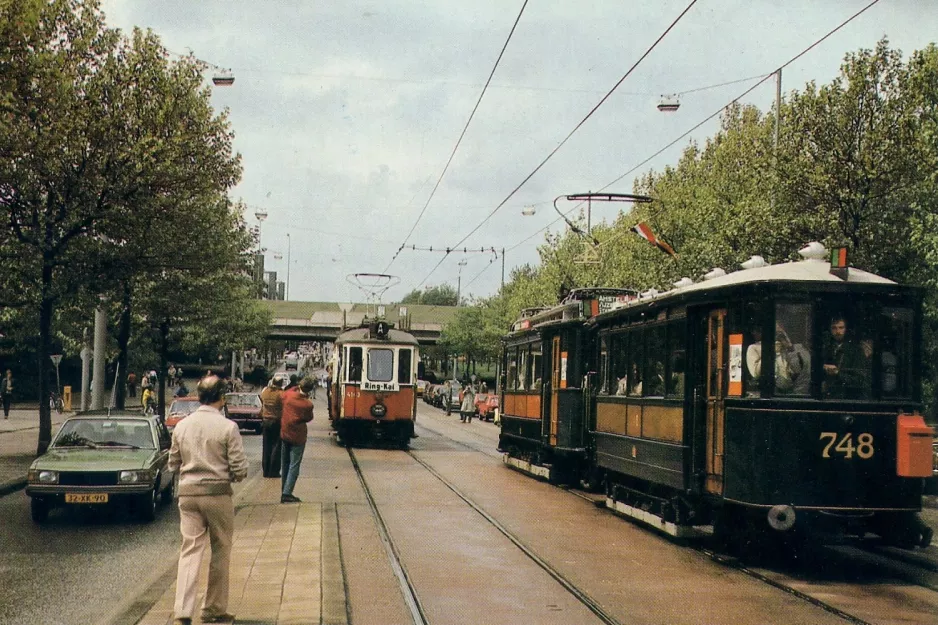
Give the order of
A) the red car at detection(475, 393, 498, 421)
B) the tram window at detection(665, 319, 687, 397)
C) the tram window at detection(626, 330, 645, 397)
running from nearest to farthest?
the tram window at detection(665, 319, 687, 397) → the tram window at detection(626, 330, 645, 397) → the red car at detection(475, 393, 498, 421)

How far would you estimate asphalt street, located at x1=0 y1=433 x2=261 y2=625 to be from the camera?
8.93 metres

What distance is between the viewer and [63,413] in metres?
44.1

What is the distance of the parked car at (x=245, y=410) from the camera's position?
37.1 m

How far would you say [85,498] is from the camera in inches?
537

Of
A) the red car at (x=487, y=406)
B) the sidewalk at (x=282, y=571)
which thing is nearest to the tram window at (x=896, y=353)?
the sidewalk at (x=282, y=571)

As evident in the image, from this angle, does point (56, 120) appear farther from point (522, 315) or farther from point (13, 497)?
point (522, 315)

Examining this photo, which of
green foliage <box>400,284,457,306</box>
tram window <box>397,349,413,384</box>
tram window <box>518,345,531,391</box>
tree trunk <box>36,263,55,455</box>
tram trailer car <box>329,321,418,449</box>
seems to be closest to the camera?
tree trunk <box>36,263,55,455</box>

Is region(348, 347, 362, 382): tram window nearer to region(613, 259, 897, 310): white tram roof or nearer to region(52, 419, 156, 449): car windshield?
region(52, 419, 156, 449): car windshield

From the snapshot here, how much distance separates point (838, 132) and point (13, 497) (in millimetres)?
16352

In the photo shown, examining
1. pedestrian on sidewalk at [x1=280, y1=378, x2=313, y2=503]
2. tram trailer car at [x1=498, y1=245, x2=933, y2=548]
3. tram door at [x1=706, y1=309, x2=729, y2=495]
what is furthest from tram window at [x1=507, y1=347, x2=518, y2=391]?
tram door at [x1=706, y1=309, x2=729, y2=495]

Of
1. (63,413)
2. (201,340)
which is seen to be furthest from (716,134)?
(63,413)

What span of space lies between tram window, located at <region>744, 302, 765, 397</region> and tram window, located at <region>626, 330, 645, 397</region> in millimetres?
3099

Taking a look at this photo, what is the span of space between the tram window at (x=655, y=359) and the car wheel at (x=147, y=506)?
20.6 ft

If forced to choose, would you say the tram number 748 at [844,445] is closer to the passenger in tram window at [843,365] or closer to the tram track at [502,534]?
the passenger in tram window at [843,365]
